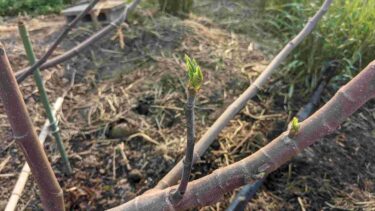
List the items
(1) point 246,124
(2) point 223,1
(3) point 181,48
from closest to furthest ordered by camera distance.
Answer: (1) point 246,124 → (3) point 181,48 → (2) point 223,1

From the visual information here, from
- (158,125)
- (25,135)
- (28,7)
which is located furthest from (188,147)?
(28,7)

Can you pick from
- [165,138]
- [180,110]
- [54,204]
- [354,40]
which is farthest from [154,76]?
[54,204]

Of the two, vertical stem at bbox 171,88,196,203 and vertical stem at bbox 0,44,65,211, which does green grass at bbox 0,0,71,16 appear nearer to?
vertical stem at bbox 0,44,65,211

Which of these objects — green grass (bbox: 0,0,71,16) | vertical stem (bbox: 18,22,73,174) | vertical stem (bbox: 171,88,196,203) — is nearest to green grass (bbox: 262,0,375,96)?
vertical stem (bbox: 18,22,73,174)

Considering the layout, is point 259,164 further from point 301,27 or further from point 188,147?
point 301,27

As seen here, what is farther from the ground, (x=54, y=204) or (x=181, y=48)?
(x=54, y=204)

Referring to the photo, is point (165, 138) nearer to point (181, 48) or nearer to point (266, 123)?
point (266, 123)

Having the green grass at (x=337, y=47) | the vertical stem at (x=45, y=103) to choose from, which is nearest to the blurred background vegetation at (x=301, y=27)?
the green grass at (x=337, y=47)
